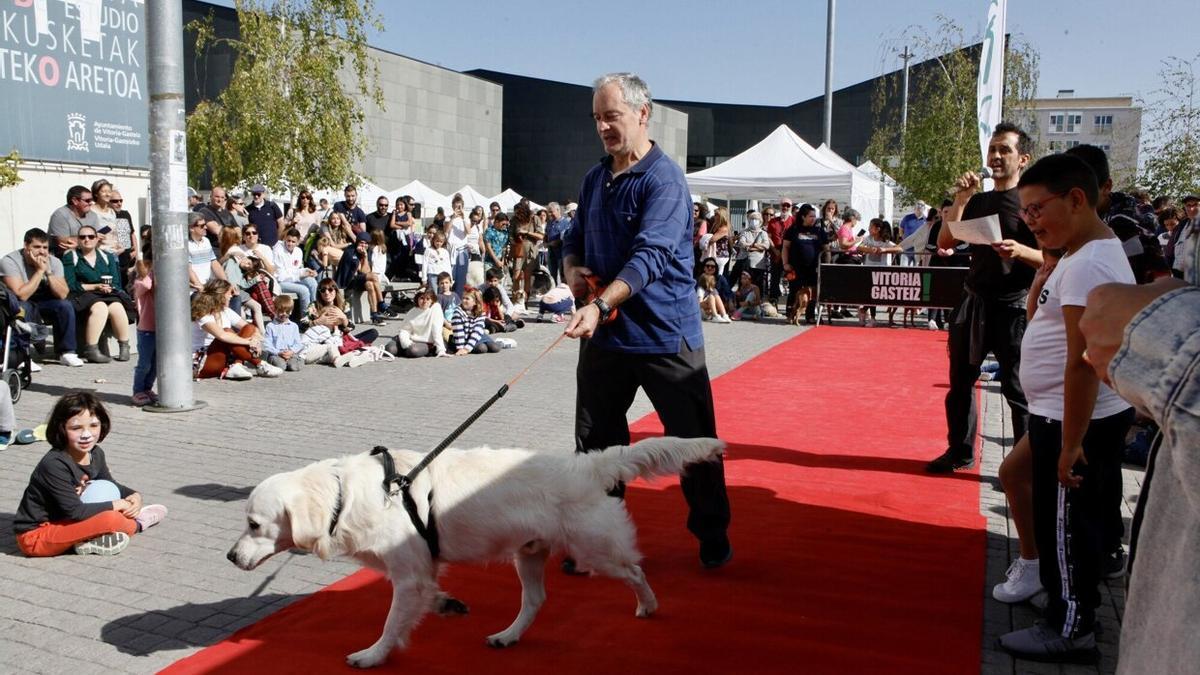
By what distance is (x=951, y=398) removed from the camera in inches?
261

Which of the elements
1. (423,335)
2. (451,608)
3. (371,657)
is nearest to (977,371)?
(451,608)

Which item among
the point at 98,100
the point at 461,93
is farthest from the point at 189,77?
the point at 98,100

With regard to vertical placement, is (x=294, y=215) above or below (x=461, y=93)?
below

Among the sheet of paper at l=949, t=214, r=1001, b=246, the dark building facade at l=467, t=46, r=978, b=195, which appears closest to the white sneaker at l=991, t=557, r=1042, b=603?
the sheet of paper at l=949, t=214, r=1001, b=246

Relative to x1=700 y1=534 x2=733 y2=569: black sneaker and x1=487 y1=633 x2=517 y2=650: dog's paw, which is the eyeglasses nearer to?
x1=700 y1=534 x2=733 y2=569: black sneaker

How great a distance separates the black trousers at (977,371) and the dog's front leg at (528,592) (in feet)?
8.67

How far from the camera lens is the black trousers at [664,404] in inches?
179

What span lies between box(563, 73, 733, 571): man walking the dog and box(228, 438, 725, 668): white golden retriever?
71 centimetres

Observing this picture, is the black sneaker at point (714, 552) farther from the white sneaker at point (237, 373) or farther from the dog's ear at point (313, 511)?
the white sneaker at point (237, 373)

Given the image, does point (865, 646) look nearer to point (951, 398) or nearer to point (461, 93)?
point (951, 398)

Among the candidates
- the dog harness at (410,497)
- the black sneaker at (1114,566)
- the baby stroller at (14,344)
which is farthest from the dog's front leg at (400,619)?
the baby stroller at (14,344)

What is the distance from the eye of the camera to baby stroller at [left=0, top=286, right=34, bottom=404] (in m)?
8.86

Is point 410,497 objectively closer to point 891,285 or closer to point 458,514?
point 458,514

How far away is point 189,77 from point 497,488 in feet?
113
